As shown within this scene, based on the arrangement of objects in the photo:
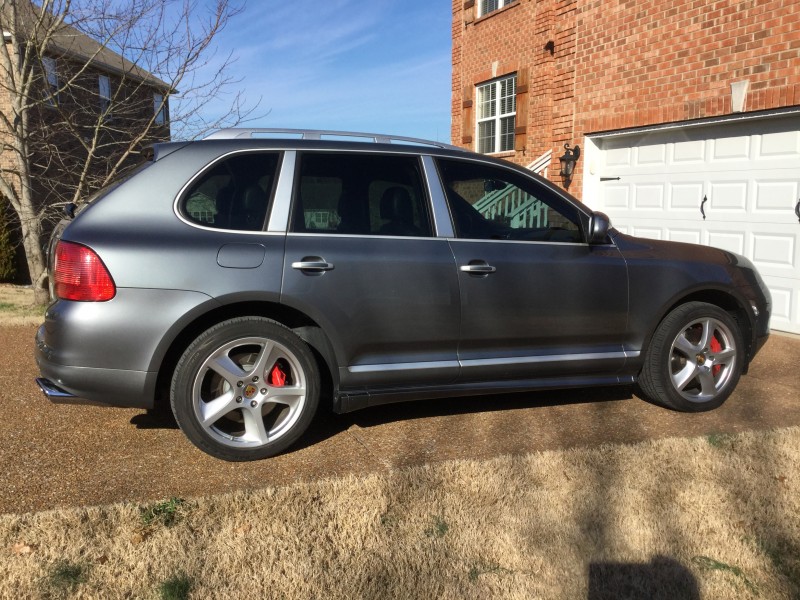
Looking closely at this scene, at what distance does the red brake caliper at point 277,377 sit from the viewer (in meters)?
3.95

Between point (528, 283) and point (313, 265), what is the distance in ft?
4.42

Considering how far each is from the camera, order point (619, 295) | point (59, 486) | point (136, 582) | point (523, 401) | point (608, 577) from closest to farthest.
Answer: point (136, 582)
point (608, 577)
point (59, 486)
point (619, 295)
point (523, 401)

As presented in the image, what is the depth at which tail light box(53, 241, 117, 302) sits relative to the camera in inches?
140

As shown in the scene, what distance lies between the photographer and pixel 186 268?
3.68 metres

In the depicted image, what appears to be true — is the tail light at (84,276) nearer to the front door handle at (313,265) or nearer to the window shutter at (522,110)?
the front door handle at (313,265)

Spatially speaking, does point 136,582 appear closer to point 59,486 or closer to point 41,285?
point 59,486

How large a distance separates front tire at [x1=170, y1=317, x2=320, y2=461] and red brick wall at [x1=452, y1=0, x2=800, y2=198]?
19.4 feet

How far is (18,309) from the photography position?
9844mm

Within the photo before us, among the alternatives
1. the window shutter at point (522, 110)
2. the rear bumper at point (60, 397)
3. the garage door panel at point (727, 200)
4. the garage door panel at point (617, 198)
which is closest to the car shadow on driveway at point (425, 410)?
the rear bumper at point (60, 397)

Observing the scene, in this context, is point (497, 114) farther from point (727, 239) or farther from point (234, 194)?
point (234, 194)

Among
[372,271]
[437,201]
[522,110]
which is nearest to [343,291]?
[372,271]

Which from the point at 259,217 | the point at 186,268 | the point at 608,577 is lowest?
the point at 608,577

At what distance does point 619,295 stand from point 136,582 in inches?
128

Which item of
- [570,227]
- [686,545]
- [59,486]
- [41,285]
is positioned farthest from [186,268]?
[41,285]
